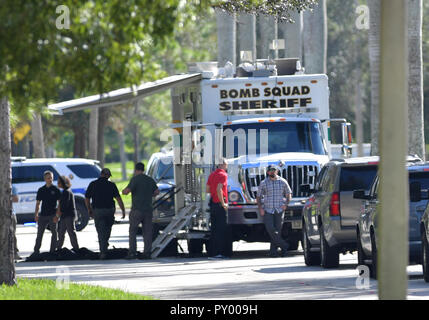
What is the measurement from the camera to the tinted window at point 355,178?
19125 millimetres

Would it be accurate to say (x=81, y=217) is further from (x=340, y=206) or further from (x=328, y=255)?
(x=340, y=206)

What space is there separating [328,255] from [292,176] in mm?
3762

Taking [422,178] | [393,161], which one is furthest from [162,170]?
[393,161]

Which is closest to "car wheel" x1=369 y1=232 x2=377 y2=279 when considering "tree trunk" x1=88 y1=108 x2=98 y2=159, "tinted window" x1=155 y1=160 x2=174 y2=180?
"tinted window" x1=155 y1=160 x2=174 y2=180

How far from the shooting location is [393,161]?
8281mm

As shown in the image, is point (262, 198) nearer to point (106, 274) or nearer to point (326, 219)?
point (326, 219)

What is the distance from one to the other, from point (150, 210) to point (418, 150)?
7132 mm

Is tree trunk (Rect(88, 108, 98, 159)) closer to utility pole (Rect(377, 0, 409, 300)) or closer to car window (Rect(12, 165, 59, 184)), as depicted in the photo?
car window (Rect(12, 165, 59, 184))

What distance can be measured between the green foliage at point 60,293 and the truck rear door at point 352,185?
5.23 meters

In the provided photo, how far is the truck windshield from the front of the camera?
23094 mm

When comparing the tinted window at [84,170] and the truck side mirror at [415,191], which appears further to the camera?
the tinted window at [84,170]

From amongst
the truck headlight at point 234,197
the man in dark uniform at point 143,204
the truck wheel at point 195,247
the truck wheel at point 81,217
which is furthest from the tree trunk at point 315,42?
the man in dark uniform at point 143,204

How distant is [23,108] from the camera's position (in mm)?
10117

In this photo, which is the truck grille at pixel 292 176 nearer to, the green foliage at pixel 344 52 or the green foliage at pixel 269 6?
the green foliage at pixel 269 6
